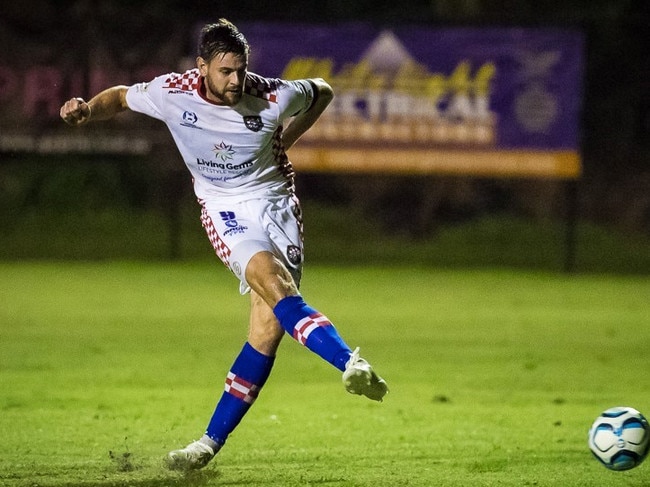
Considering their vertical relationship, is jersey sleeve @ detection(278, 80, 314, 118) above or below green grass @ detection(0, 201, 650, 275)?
above

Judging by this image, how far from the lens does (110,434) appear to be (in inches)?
279

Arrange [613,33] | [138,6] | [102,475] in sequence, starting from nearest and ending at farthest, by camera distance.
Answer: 1. [102,475]
2. [613,33]
3. [138,6]

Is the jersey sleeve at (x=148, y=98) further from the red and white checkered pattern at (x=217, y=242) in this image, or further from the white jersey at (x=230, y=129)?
the red and white checkered pattern at (x=217, y=242)

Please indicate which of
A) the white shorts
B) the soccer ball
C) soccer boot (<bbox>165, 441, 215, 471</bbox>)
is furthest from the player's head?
the soccer ball

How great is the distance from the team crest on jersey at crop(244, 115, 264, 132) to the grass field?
169cm

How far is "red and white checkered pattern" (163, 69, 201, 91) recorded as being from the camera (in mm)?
6284

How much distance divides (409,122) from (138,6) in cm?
749

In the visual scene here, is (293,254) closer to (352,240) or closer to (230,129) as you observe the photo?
(230,129)

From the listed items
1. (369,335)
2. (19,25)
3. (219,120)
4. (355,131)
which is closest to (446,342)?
(369,335)

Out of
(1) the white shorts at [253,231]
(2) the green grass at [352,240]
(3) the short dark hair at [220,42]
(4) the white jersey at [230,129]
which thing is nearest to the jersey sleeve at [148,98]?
(4) the white jersey at [230,129]

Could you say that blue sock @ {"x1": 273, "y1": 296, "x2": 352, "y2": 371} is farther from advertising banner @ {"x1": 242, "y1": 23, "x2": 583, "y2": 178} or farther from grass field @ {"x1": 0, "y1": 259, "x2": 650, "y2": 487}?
advertising banner @ {"x1": 242, "y1": 23, "x2": 583, "y2": 178}

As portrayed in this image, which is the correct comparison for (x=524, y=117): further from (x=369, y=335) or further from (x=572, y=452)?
(x=572, y=452)

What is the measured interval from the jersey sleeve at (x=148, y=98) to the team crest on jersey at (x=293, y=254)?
975mm

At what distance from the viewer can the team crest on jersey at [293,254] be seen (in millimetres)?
6188
